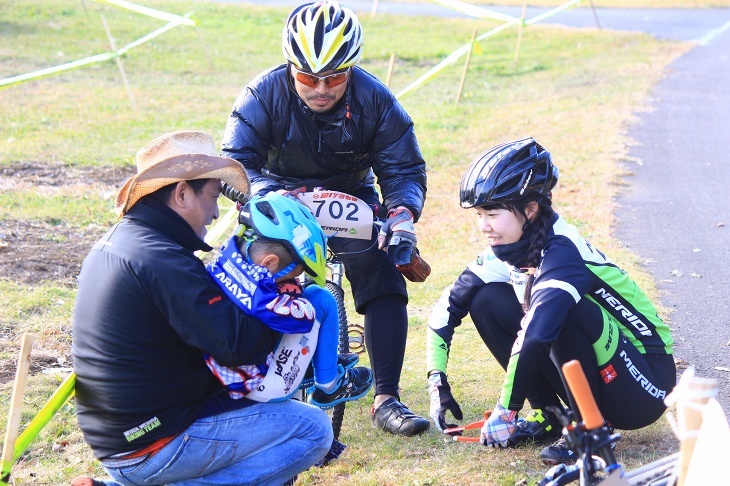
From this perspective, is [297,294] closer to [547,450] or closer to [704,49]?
[547,450]

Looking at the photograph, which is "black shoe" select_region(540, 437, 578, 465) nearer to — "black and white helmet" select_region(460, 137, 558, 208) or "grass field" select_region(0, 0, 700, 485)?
"grass field" select_region(0, 0, 700, 485)

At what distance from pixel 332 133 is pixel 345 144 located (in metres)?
0.10

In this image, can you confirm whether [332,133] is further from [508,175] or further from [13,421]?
[13,421]

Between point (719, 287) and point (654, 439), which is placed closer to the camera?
point (654, 439)

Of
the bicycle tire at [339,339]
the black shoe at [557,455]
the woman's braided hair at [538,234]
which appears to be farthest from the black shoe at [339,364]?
the black shoe at [557,455]

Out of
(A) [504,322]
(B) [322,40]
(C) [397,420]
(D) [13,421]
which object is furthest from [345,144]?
(D) [13,421]

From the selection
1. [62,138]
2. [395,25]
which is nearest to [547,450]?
[62,138]

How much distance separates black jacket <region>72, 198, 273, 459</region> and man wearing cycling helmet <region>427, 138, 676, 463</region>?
1.18m

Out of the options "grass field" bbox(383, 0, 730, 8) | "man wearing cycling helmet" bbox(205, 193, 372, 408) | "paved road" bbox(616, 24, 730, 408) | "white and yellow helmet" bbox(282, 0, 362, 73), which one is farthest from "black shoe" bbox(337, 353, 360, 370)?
"grass field" bbox(383, 0, 730, 8)

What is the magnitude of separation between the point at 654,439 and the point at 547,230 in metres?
1.26

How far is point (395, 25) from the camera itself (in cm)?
2667

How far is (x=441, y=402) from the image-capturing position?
4164mm

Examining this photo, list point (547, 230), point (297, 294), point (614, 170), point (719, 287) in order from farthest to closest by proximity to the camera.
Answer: point (614, 170) < point (719, 287) < point (547, 230) < point (297, 294)

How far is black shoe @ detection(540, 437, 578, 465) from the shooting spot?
3.99 m
